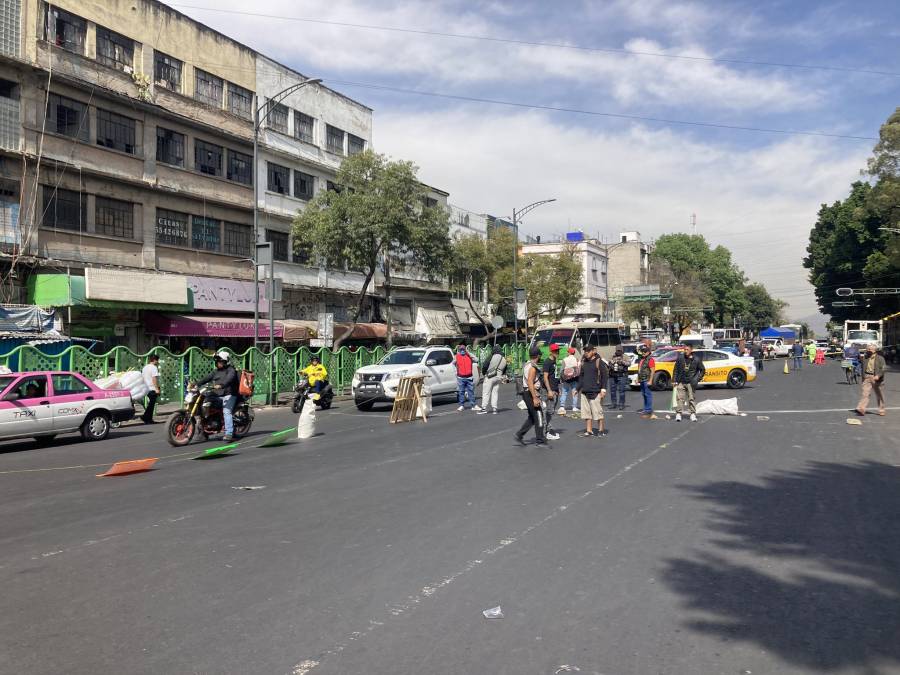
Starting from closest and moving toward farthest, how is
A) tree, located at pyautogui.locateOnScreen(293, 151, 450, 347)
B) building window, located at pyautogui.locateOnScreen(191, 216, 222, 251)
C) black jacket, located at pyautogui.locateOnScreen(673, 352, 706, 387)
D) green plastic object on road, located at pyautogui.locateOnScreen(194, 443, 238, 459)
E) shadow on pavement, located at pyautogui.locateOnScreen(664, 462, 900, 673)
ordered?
shadow on pavement, located at pyautogui.locateOnScreen(664, 462, 900, 673) → green plastic object on road, located at pyautogui.locateOnScreen(194, 443, 238, 459) → black jacket, located at pyautogui.locateOnScreen(673, 352, 706, 387) → building window, located at pyautogui.locateOnScreen(191, 216, 222, 251) → tree, located at pyautogui.locateOnScreen(293, 151, 450, 347)

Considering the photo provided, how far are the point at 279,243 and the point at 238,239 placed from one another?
3057 mm

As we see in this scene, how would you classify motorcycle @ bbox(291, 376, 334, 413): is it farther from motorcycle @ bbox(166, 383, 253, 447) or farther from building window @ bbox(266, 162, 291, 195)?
building window @ bbox(266, 162, 291, 195)

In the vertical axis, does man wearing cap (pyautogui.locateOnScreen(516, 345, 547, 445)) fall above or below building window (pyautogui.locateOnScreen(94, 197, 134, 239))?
below

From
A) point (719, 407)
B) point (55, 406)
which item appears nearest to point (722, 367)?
point (719, 407)

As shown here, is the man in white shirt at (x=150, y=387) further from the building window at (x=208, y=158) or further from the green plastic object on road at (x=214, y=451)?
the building window at (x=208, y=158)

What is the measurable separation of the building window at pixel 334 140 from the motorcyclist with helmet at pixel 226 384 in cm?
2796

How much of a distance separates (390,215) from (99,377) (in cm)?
1507

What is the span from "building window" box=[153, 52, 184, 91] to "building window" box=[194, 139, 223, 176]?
234 centimetres

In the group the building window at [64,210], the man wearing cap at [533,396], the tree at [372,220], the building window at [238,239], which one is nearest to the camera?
the man wearing cap at [533,396]

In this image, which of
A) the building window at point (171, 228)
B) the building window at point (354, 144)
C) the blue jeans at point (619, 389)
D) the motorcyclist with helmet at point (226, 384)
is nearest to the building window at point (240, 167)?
the building window at point (171, 228)

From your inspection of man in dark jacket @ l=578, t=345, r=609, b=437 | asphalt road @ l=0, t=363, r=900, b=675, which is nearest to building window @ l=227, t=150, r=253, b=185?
man in dark jacket @ l=578, t=345, r=609, b=437

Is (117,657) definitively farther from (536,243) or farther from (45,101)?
(536,243)

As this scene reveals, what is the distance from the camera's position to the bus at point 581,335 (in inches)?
1471

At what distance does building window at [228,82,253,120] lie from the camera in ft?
109
